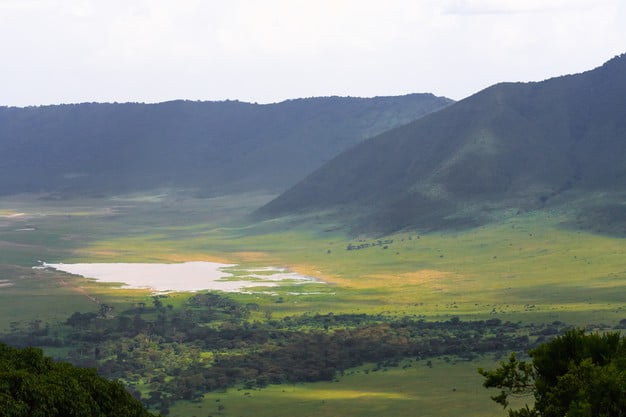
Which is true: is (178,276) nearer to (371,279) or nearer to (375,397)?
(371,279)

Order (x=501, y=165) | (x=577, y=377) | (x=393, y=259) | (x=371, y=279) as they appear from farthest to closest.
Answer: (x=501, y=165) < (x=393, y=259) < (x=371, y=279) < (x=577, y=377)

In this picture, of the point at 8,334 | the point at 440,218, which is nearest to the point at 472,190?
the point at 440,218

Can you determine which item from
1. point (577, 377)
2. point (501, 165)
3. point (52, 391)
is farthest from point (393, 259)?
point (52, 391)

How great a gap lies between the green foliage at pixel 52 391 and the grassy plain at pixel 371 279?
30960 mm

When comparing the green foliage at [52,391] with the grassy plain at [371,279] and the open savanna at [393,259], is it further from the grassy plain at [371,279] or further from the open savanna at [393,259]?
the open savanna at [393,259]

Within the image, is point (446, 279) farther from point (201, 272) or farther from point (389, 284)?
point (201, 272)

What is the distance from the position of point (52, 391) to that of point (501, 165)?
496 ft

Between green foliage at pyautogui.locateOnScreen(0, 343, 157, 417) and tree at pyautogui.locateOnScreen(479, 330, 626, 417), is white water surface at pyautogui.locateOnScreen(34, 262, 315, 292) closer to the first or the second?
green foliage at pyautogui.locateOnScreen(0, 343, 157, 417)

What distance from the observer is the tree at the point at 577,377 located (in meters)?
26.5

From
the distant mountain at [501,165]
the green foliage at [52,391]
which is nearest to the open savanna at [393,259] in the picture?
the distant mountain at [501,165]

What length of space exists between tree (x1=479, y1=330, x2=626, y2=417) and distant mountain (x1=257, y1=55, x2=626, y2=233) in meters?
118

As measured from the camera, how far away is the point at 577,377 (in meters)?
28.1

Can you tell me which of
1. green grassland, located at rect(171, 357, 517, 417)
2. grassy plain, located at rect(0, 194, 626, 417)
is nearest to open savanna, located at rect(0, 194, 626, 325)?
grassy plain, located at rect(0, 194, 626, 417)

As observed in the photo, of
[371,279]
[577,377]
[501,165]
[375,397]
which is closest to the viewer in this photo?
[577,377]
